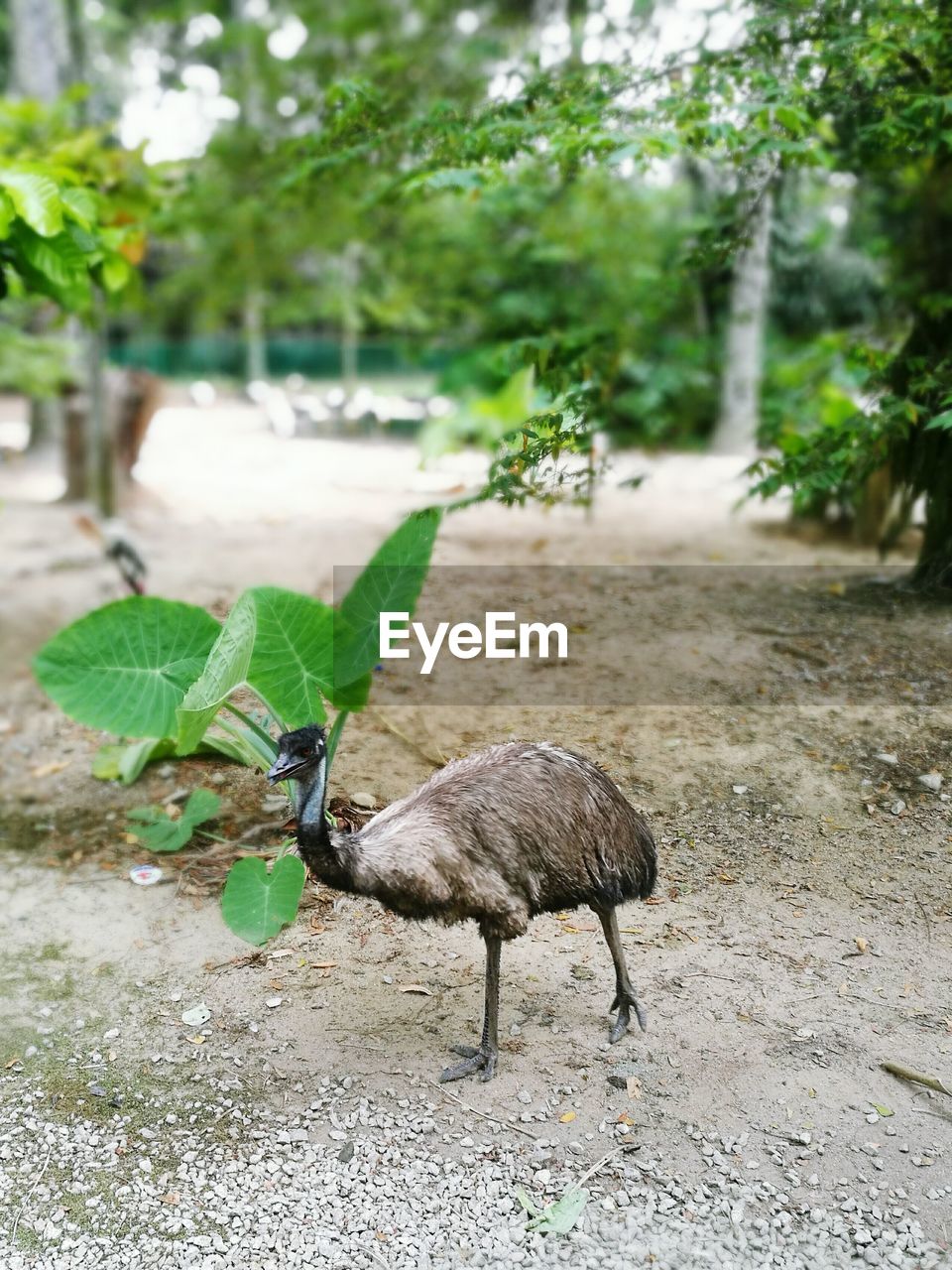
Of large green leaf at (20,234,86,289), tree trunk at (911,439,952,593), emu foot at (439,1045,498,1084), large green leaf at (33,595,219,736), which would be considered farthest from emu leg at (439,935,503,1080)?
large green leaf at (20,234,86,289)

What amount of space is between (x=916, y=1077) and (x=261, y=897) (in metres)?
1.84

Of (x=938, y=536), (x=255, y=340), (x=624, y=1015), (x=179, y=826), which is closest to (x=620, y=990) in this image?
(x=624, y=1015)

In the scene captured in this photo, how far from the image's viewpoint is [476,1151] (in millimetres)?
2834

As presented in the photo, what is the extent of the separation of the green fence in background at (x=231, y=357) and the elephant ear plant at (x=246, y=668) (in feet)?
83.5

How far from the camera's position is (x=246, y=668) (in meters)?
3.25

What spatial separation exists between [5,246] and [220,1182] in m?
4.17

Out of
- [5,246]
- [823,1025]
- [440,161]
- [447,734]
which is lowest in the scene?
[823,1025]

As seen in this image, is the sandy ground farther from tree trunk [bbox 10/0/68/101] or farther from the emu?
tree trunk [bbox 10/0/68/101]

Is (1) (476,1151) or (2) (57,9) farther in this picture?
(2) (57,9)

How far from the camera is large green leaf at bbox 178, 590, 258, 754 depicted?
10.6 feet

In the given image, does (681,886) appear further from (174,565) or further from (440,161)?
(174,565)

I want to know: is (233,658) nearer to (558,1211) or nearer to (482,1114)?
(482,1114)

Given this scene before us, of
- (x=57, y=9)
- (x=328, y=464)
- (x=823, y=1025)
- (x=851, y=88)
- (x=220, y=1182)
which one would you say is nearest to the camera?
(x=220, y=1182)

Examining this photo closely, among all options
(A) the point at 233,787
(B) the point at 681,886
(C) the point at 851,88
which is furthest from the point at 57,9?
(B) the point at 681,886
